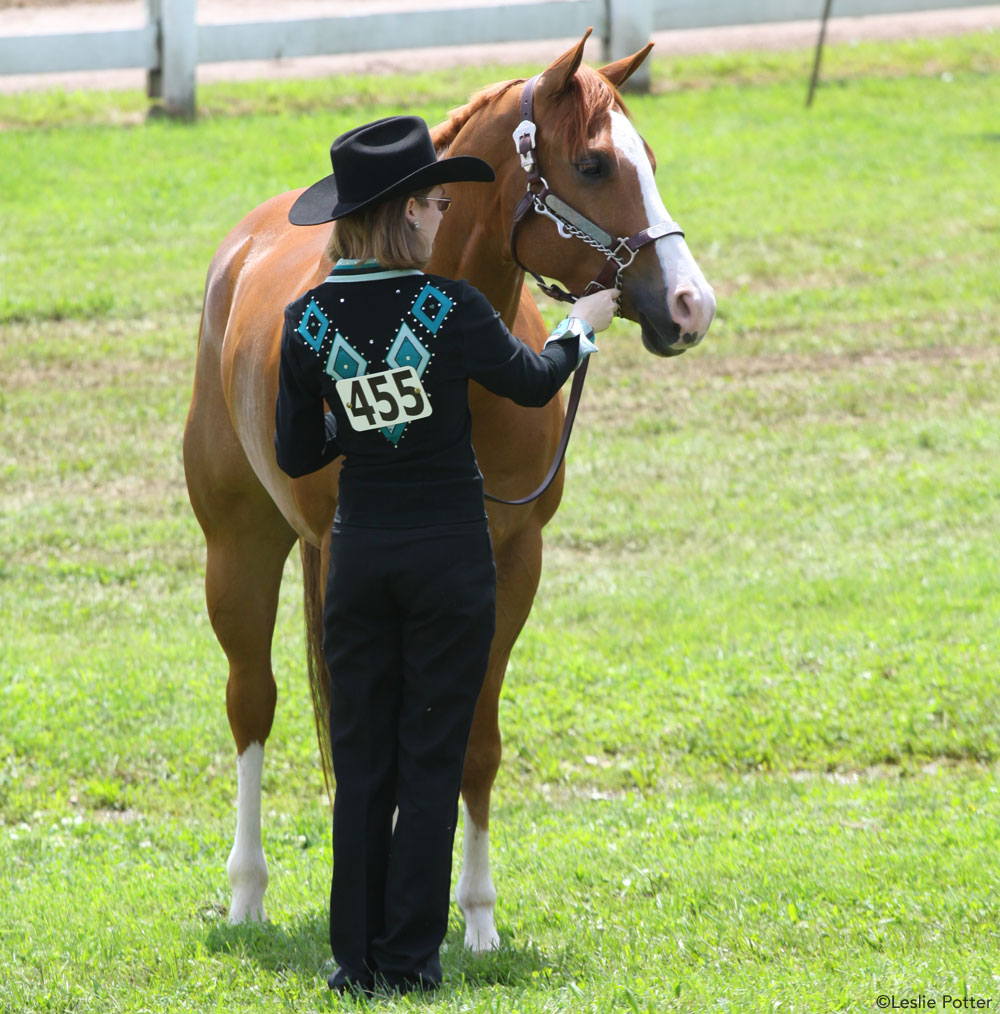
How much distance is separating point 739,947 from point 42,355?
9.50m

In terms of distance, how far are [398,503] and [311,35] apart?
1570cm

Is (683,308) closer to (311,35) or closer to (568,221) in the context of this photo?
(568,221)

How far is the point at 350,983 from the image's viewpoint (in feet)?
12.0

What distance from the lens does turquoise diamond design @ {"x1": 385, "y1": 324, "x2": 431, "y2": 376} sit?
3.26m

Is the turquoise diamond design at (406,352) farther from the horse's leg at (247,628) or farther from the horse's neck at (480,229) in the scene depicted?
the horse's leg at (247,628)

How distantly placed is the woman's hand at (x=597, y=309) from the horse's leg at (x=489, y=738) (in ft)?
2.75

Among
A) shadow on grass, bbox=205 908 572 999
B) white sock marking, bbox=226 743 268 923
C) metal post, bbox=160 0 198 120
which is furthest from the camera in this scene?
metal post, bbox=160 0 198 120

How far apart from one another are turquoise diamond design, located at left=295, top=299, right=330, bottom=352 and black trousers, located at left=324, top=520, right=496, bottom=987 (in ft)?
1.56

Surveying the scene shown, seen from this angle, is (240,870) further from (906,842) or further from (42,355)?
(42,355)

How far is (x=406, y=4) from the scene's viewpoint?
2108cm

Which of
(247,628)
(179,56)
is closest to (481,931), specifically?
(247,628)

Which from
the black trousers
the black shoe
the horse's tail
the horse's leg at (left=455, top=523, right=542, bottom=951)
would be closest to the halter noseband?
the black trousers

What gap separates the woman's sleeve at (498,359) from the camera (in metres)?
3.28

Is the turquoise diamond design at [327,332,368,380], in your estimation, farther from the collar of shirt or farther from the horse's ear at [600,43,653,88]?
the horse's ear at [600,43,653,88]
